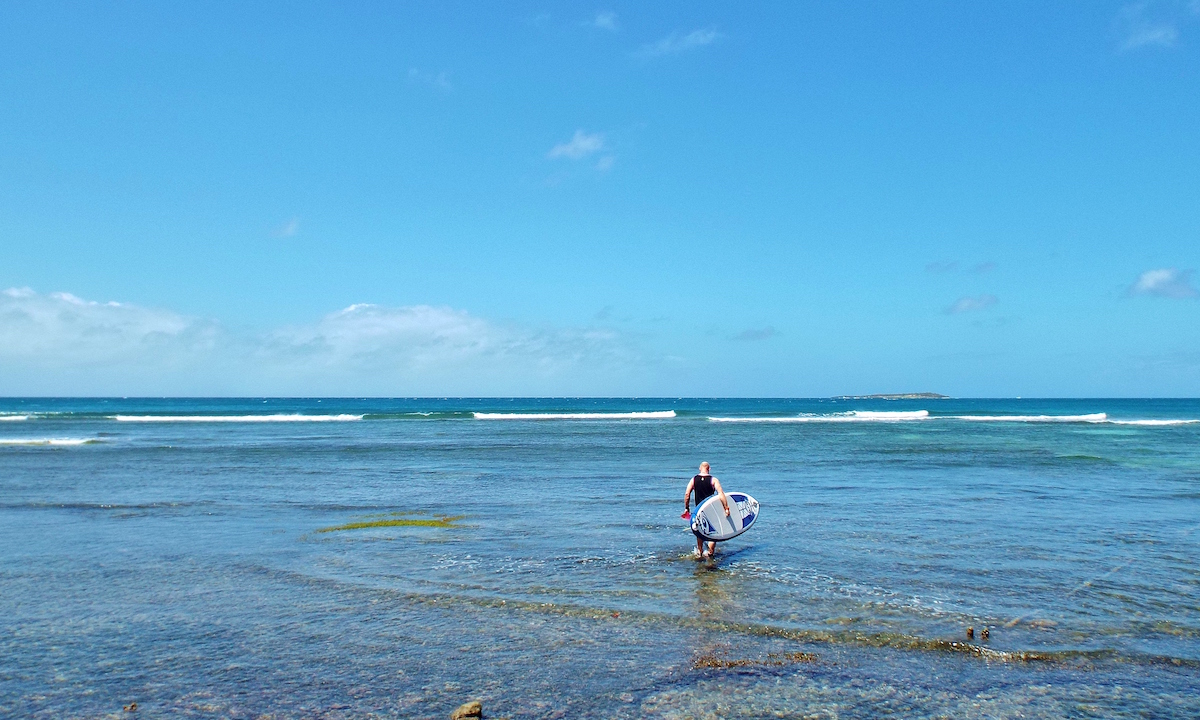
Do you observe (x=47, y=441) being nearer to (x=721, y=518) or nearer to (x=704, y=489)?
(x=704, y=489)

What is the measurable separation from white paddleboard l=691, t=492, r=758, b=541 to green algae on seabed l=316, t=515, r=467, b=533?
18.8ft

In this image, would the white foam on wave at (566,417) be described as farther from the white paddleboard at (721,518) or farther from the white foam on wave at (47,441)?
the white paddleboard at (721,518)

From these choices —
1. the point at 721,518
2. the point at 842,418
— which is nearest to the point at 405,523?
the point at 721,518

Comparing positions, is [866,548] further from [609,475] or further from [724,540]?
[609,475]

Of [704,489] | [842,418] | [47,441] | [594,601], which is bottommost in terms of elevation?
[594,601]

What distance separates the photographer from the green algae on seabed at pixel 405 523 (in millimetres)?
16000

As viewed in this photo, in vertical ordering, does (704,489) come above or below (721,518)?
above

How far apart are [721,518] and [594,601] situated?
13.0ft

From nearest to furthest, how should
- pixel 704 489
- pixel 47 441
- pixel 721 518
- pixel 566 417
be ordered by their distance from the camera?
pixel 721 518, pixel 704 489, pixel 47 441, pixel 566 417

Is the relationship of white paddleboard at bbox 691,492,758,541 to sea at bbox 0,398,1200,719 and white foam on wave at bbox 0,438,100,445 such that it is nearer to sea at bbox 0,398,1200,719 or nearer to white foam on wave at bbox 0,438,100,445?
sea at bbox 0,398,1200,719

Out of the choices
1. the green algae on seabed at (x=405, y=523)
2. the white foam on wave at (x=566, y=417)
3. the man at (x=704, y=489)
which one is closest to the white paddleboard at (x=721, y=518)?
the man at (x=704, y=489)

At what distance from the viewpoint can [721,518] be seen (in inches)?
530

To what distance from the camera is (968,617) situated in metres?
9.48

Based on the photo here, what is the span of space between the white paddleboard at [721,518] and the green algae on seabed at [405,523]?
5.72 metres
